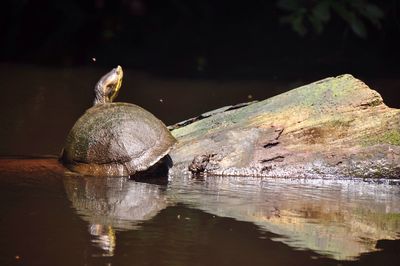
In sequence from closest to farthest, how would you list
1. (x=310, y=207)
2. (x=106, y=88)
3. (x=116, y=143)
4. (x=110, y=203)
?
1. (x=110, y=203)
2. (x=310, y=207)
3. (x=116, y=143)
4. (x=106, y=88)

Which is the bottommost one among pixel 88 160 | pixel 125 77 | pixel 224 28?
pixel 88 160

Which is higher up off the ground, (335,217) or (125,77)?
(125,77)

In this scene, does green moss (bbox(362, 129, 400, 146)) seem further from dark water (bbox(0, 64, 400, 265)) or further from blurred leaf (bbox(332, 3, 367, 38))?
blurred leaf (bbox(332, 3, 367, 38))

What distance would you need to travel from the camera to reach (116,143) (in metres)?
4.24

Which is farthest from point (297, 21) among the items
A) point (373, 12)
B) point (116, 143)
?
point (116, 143)

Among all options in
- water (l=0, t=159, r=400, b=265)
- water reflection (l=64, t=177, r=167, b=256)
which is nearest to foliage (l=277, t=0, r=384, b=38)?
water (l=0, t=159, r=400, b=265)

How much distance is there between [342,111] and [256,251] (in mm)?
1794

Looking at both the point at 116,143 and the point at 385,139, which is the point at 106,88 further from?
the point at 385,139

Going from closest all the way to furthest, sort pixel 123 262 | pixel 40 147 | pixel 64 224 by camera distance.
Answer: pixel 123 262, pixel 64 224, pixel 40 147

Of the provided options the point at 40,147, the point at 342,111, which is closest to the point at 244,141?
the point at 342,111

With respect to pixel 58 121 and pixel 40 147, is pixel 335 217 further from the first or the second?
pixel 58 121

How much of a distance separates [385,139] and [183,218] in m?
1.55

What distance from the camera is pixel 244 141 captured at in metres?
4.41

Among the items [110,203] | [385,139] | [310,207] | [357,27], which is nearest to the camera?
[110,203]
